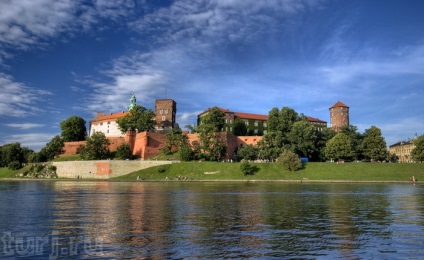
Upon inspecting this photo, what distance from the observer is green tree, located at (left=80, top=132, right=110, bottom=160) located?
78875 millimetres

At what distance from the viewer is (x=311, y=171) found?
215 feet

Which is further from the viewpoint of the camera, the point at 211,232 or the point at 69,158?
the point at 69,158

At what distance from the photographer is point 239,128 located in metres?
108

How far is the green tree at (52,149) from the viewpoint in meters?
86.5

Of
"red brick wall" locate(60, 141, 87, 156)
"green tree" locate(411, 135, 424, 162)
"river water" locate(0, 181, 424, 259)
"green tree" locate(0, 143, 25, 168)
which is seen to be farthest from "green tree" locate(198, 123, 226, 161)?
"river water" locate(0, 181, 424, 259)

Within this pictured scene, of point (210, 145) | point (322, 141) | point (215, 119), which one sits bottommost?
point (210, 145)

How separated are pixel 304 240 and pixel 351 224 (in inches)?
195

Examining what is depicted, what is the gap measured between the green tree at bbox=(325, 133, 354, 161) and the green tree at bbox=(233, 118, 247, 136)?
36.2 m

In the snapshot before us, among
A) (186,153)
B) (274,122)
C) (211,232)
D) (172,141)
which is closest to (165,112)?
(172,141)

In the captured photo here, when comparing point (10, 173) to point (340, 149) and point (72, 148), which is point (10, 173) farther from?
point (340, 149)

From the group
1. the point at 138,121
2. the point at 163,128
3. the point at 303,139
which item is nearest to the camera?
the point at 303,139

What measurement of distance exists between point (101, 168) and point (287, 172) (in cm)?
3686

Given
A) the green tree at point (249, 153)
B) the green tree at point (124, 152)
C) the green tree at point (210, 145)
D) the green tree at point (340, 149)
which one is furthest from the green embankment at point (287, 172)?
the green tree at point (124, 152)

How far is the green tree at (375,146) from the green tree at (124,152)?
51.2 meters
